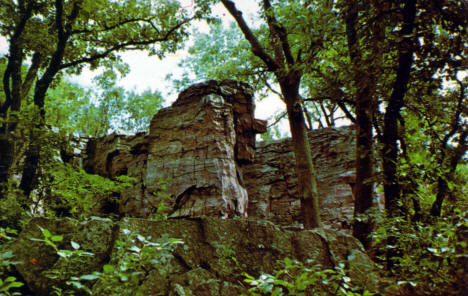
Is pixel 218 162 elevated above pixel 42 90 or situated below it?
below

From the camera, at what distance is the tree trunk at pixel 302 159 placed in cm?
738

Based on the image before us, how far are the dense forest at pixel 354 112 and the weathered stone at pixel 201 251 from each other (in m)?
0.21

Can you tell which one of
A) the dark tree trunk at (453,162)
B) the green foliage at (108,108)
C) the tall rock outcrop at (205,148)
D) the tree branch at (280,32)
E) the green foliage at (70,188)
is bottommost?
the dark tree trunk at (453,162)

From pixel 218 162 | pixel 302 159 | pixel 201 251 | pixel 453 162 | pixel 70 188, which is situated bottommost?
pixel 201 251

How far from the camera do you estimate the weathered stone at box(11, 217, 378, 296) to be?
2.56 metres

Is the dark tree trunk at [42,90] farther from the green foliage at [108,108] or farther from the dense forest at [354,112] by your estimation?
the green foliage at [108,108]

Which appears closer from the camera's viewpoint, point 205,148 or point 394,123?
point 394,123

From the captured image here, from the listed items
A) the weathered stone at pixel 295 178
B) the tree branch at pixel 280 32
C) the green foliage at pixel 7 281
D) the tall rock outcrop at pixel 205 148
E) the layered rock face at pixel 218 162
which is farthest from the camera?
the weathered stone at pixel 295 178

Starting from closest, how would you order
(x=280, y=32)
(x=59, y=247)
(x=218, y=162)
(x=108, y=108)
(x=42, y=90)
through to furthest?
(x=59, y=247) → (x=280, y=32) → (x=42, y=90) → (x=218, y=162) → (x=108, y=108)

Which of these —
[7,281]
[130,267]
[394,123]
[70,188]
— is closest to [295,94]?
[394,123]

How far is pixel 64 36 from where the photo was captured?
348 inches

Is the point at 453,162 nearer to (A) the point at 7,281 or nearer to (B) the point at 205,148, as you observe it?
(A) the point at 7,281

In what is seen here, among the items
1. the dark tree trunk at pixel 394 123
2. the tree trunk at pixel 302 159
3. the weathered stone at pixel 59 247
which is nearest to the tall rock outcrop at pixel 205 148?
the tree trunk at pixel 302 159

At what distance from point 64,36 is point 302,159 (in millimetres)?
8062
